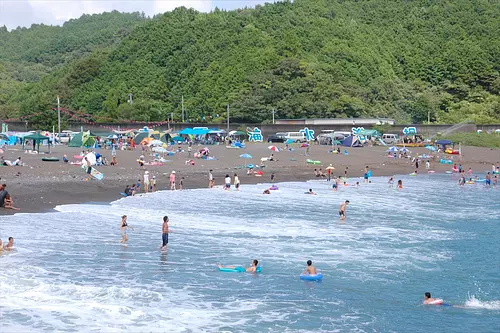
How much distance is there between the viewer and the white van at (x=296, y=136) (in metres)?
66.5

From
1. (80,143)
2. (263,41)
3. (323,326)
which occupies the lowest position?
(323,326)

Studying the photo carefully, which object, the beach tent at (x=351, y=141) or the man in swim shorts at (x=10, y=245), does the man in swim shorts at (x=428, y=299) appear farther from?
the beach tent at (x=351, y=141)

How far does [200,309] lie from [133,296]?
173 centimetres

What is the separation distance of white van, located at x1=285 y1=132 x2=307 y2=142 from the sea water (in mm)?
34831

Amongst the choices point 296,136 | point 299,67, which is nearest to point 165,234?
point 296,136

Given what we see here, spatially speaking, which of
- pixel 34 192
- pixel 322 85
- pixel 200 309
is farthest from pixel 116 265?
pixel 322 85

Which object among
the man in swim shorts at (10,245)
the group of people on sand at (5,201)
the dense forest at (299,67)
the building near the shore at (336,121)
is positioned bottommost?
the man in swim shorts at (10,245)

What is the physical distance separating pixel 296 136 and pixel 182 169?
24.7 meters

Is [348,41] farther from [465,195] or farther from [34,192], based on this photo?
[34,192]

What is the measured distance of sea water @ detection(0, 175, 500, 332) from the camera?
14906mm

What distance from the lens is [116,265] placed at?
1923cm

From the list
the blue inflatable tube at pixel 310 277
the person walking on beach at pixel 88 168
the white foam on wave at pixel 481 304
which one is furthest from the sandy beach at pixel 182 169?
the white foam on wave at pixel 481 304

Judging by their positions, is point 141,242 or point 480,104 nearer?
point 141,242

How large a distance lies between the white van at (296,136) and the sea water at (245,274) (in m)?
34.8
